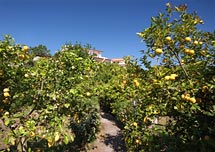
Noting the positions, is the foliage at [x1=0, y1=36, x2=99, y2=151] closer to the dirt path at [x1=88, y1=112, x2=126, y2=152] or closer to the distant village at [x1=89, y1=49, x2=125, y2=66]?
the distant village at [x1=89, y1=49, x2=125, y2=66]

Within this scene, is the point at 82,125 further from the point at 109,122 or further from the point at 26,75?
the point at 26,75

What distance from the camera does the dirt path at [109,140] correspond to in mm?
7149

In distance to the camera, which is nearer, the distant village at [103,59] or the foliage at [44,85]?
the foliage at [44,85]

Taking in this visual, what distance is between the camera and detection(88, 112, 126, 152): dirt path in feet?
23.5

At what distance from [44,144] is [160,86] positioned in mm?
4429

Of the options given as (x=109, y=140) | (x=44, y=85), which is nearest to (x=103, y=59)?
(x=109, y=140)

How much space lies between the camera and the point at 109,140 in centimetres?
787

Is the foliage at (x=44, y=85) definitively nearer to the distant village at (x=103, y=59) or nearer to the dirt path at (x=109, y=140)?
the distant village at (x=103, y=59)

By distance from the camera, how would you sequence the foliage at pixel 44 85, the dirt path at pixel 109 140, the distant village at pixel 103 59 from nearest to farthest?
the foliage at pixel 44 85 → the distant village at pixel 103 59 → the dirt path at pixel 109 140

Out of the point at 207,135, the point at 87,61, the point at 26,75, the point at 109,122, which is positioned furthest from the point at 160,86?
the point at 109,122

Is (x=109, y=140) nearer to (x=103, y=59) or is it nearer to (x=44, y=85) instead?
(x=44, y=85)

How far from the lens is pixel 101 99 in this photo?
465 inches

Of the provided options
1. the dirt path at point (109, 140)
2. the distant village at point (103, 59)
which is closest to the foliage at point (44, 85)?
the distant village at point (103, 59)

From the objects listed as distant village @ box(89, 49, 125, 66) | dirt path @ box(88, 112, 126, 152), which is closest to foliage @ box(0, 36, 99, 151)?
distant village @ box(89, 49, 125, 66)
